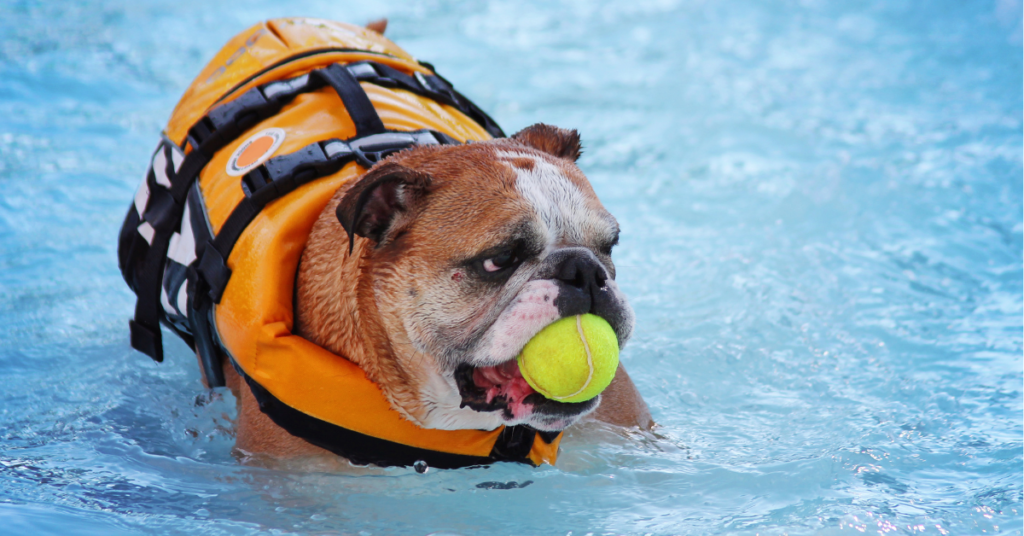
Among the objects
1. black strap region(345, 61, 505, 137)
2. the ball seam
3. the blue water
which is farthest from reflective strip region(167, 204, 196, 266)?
the ball seam

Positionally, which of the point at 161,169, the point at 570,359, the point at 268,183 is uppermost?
the point at 161,169

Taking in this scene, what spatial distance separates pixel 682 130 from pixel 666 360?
429 cm

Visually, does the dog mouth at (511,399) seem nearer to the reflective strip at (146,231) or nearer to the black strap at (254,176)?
the black strap at (254,176)

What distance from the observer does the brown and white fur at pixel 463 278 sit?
2.97 m

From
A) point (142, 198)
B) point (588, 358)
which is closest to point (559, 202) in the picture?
point (588, 358)

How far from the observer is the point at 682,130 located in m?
8.62

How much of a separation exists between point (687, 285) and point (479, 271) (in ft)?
9.95

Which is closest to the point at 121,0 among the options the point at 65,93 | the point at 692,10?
the point at 65,93

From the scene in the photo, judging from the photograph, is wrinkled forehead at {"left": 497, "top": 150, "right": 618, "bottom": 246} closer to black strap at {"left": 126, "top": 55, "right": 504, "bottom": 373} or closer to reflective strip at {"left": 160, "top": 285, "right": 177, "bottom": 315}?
black strap at {"left": 126, "top": 55, "right": 504, "bottom": 373}

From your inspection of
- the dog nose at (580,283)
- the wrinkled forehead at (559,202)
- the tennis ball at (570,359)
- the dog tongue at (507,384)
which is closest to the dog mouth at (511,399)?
the dog tongue at (507,384)

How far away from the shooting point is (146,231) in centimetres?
422

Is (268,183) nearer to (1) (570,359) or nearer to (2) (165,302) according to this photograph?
(2) (165,302)

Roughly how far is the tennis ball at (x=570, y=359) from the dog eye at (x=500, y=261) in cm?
29

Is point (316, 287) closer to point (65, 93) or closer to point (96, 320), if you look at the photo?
point (96, 320)
